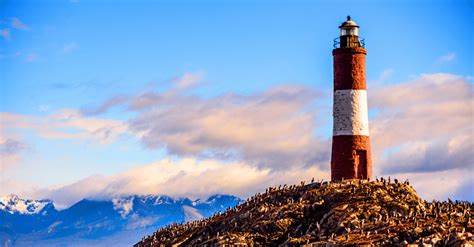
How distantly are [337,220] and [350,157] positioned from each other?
74.4 feet

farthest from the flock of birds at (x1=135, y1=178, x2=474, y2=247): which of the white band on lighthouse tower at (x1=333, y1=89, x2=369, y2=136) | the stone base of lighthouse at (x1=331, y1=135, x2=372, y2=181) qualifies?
the white band on lighthouse tower at (x1=333, y1=89, x2=369, y2=136)

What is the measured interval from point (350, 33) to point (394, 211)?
29974 mm

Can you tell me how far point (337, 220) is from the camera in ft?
222

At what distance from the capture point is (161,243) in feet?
266

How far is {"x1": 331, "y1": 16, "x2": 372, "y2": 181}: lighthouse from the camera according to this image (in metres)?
89.8

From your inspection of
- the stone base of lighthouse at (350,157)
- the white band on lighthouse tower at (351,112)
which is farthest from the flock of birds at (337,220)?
the white band on lighthouse tower at (351,112)

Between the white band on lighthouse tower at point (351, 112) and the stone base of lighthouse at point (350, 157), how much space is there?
0.78 m

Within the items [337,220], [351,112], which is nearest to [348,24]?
[351,112]

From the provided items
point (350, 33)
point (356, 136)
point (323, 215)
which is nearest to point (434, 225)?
point (323, 215)

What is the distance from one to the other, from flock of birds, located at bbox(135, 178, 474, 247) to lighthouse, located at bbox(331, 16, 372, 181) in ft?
26.3

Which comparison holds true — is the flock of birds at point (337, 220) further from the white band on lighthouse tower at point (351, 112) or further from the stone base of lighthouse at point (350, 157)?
the white band on lighthouse tower at point (351, 112)

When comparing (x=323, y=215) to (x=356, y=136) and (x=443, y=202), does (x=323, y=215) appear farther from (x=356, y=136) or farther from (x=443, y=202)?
(x=356, y=136)

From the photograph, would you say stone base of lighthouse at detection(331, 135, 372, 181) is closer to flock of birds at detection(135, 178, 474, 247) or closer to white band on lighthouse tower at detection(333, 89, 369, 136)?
white band on lighthouse tower at detection(333, 89, 369, 136)

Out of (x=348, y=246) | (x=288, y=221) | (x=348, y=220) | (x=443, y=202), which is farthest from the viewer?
(x=443, y=202)
